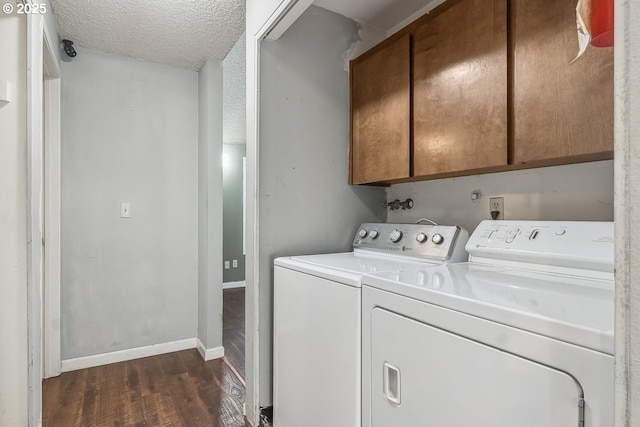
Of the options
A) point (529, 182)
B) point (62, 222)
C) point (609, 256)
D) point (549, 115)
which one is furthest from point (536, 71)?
point (62, 222)

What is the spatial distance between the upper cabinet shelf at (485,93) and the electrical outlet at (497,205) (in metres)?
0.20

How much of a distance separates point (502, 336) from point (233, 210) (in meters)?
5.13

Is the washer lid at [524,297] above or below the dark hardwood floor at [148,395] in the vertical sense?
above

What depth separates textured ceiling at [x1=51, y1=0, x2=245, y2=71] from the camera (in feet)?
6.55

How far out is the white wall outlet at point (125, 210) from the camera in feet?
8.54

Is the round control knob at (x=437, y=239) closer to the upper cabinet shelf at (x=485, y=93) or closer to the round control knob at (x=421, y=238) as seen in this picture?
the round control knob at (x=421, y=238)

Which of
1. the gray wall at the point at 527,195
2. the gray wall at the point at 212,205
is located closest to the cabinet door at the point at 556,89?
the gray wall at the point at 527,195

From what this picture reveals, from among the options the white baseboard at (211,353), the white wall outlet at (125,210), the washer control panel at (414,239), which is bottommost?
the white baseboard at (211,353)

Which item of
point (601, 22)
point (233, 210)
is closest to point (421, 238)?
point (601, 22)

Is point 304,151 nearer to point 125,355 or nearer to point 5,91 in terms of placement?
point 5,91

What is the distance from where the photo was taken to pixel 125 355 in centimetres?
260

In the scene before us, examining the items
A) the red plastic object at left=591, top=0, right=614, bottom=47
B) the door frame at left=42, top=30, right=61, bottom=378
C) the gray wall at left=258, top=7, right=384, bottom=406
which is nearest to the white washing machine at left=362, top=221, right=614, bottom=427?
the red plastic object at left=591, top=0, right=614, bottom=47

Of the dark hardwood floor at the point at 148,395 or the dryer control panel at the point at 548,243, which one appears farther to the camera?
the dark hardwood floor at the point at 148,395

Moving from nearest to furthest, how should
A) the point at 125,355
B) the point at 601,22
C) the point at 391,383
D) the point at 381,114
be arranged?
the point at 601,22
the point at 391,383
the point at 381,114
the point at 125,355
